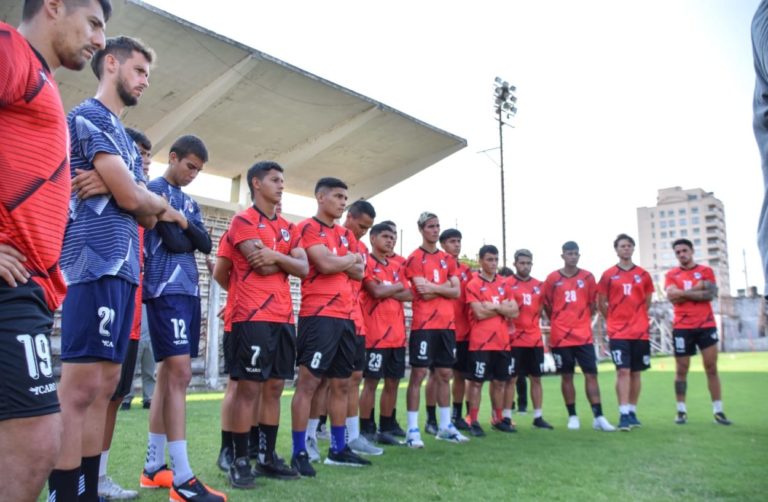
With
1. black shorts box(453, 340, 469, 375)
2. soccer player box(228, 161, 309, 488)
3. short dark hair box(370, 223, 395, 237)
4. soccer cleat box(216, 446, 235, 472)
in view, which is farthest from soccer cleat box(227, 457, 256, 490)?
black shorts box(453, 340, 469, 375)

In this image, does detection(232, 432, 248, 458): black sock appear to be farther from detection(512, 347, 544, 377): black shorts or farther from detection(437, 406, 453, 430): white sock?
detection(512, 347, 544, 377): black shorts

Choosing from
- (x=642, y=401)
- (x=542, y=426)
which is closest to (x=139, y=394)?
(x=542, y=426)

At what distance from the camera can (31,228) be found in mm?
Answer: 1743

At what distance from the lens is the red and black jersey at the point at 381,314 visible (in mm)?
6449

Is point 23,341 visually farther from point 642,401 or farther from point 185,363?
point 642,401

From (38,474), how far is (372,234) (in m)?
5.24

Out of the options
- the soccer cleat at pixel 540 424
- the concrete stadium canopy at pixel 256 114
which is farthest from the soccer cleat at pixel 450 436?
the concrete stadium canopy at pixel 256 114

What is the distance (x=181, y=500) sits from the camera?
3328mm

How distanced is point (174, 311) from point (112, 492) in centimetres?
119

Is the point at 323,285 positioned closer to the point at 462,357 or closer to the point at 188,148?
the point at 188,148

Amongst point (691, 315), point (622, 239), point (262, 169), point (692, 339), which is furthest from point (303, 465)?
point (691, 315)

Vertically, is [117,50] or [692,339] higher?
[117,50]

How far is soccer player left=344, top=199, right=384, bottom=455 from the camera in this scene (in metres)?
5.55

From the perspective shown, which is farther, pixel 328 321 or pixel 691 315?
pixel 691 315
